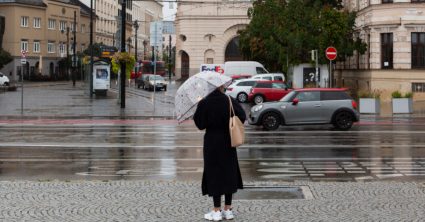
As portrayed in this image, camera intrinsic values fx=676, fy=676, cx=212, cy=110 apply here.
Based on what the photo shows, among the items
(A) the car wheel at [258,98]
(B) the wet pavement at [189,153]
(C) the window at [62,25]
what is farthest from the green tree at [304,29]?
(C) the window at [62,25]

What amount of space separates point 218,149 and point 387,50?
109ft

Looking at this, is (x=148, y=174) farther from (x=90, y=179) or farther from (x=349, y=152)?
(x=349, y=152)

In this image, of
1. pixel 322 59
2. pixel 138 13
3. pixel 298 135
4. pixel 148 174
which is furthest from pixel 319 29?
pixel 138 13

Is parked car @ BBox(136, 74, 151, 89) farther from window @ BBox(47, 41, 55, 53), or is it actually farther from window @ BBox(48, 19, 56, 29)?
window @ BBox(48, 19, 56, 29)

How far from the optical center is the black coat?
27.9 ft

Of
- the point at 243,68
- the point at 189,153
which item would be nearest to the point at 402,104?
the point at 189,153

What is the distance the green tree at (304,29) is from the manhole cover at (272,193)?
31849 mm

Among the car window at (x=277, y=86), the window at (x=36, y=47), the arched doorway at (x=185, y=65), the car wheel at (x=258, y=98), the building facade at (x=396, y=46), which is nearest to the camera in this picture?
the building facade at (x=396, y=46)

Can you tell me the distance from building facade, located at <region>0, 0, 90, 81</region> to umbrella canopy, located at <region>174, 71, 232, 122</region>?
78.4m

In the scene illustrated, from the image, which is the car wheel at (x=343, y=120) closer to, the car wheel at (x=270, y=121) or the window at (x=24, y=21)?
the car wheel at (x=270, y=121)

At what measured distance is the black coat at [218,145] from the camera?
27.9ft

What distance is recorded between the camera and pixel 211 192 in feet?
27.9

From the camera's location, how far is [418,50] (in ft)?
128

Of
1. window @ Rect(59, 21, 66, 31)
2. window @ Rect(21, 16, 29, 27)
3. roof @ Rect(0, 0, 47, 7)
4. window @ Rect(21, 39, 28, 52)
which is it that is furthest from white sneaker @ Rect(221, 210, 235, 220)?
window @ Rect(59, 21, 66, 31)
